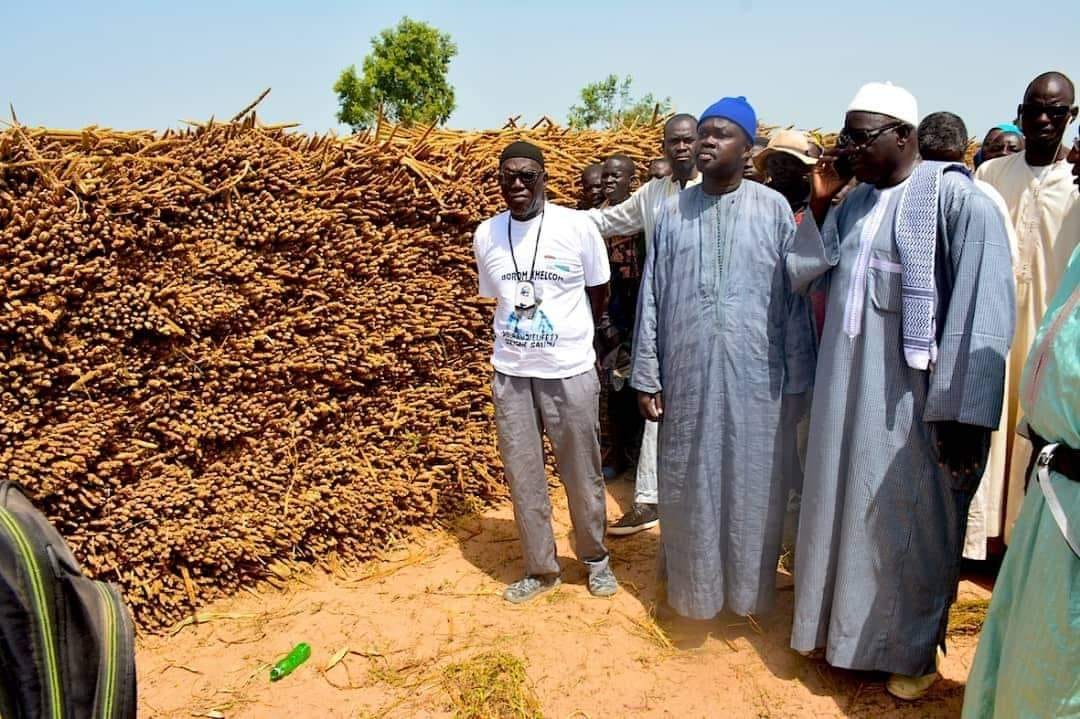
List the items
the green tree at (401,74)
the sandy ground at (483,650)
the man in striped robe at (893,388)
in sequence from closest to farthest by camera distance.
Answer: the man in striped robe at (893,388) → the sandy ground at (483,650) → the green tree at (401,74)

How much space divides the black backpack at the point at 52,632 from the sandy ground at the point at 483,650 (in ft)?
6.26

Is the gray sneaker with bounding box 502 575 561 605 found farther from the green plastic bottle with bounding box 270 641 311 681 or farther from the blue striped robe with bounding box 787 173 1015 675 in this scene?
the blue striped robe with bounding box 787 173 1015 675

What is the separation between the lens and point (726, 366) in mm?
3316

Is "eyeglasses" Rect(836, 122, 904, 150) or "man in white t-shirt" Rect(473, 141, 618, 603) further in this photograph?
"man in white t-shirt" Rect(473, 141, 618, 603)

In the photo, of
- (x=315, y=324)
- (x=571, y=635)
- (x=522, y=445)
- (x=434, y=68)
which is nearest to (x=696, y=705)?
(x=571, y=635)

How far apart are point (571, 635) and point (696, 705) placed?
0.70 metres

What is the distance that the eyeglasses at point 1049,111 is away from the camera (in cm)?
388

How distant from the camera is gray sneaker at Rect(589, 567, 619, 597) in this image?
13.3 ft

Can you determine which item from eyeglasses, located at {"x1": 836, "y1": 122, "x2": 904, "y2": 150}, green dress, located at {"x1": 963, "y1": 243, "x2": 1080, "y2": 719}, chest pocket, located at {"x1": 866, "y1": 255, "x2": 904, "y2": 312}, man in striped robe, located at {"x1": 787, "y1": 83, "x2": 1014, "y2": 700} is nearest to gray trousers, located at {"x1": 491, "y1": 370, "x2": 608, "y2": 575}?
man in striped robe, located at {"x1": 787, "y1": 83, "x2": 1014, "y2": 700}

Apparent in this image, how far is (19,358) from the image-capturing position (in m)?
3.37

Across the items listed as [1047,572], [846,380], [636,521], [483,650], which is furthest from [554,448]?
[1047,572]

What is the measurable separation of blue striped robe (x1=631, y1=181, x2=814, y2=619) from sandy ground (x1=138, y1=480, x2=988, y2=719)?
28cm

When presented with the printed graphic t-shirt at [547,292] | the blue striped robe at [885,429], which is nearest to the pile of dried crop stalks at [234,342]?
the printed graphic t-shirt at [547,292]

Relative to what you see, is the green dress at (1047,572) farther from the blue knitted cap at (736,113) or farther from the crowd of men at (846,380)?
the blue knitted cap at (736,113)
